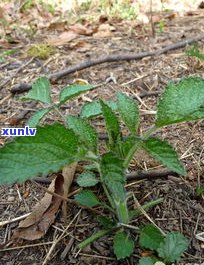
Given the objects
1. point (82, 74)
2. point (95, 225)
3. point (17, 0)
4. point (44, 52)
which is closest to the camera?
point (95, 225)

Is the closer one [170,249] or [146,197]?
[170,249]

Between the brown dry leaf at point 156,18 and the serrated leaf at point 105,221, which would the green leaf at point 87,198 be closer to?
the serrated leaf at point 105,221

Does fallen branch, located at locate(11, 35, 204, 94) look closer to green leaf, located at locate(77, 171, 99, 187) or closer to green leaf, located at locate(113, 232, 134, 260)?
green leaf, located at locate(77, 171, 99, 187)

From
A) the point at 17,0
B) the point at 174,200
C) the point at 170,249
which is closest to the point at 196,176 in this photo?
the point at 174,200

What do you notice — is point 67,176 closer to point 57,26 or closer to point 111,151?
point 111,151

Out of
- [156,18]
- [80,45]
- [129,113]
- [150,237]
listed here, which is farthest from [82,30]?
[150,237]

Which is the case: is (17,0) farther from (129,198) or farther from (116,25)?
(129,198)

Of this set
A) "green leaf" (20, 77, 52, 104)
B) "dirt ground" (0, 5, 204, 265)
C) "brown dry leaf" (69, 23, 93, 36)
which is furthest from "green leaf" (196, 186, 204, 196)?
"brown dry leaf" (69, 23, 93, 36)
